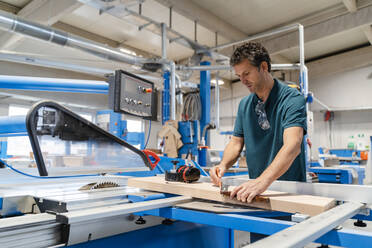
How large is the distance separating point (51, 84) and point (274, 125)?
1.51 meters

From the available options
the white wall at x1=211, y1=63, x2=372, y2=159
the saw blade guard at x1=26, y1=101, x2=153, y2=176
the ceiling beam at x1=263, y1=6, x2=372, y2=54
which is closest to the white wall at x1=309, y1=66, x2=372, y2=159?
the white wall at x1=211, y1=63, x2=372, y2=159

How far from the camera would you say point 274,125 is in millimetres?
1308

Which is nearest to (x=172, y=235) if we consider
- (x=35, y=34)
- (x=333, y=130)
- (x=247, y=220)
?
(x=247, y=220)

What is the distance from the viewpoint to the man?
1173 mm

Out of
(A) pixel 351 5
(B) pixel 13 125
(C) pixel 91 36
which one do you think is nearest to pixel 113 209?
(B) pixel 13 125

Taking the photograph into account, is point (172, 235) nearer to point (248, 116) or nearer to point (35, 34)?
point (248, 116)

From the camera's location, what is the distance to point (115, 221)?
0.92 meters

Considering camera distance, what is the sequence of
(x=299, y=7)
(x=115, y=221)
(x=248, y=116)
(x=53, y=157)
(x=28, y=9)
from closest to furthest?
(x=115, y=221) < (x=53, y=157) < (x=248, y=116) < (x=28, y=9) < (x=299, y=7)

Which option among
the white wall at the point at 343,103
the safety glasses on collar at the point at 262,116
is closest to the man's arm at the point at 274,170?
the safety glasses on collar at the point at 262,116

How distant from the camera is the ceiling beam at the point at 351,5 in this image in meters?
4.41

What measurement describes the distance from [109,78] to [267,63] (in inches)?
44.7

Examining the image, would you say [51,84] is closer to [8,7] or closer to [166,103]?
[166,103]

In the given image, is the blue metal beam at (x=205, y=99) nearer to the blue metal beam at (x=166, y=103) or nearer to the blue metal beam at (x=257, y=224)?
the blue metal beam at (x=166, y=103)

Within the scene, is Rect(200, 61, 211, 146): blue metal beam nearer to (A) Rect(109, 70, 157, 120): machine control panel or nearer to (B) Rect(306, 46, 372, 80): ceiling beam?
(A) Rect(109, 70, 157, 120): machine control panel
